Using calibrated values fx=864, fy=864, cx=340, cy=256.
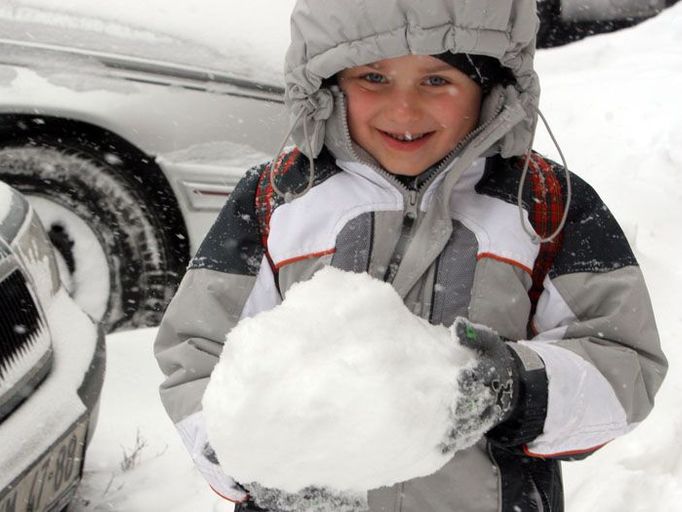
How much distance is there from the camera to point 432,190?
1670mm

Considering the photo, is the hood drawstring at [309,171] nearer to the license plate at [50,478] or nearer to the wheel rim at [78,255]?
the license plate at [50,478]

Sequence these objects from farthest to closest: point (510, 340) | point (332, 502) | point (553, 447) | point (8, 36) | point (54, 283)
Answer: point (8, 36) → point (54, 283) → point (510, 340) → point (553, 447) → point (332, 502)

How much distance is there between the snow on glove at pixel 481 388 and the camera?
4.43 ft

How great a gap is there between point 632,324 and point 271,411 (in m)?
0.69

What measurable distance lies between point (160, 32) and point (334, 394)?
249 centimetres

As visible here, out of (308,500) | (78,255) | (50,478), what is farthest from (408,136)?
(78,255)

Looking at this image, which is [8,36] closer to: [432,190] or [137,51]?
[137,51]

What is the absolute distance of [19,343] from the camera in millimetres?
2291

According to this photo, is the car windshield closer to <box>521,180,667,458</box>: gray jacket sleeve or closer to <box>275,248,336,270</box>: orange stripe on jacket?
<box>275,248,336,270</box>: orange stripe on jacket

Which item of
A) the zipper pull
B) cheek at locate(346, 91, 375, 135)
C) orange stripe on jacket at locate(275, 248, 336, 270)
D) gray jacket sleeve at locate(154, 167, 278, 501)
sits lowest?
gray jacket sleeve at locate(154, 167, 278, 501)

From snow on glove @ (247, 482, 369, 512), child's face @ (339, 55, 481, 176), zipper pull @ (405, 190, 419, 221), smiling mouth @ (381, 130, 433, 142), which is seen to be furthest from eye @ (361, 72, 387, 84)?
snow on glove @ (247, 482, 369, 512)

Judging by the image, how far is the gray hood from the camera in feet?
5.06

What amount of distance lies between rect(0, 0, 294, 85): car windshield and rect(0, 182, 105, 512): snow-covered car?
0.94 m

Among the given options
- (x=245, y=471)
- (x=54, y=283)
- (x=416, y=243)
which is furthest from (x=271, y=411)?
(x=54, y=283)
